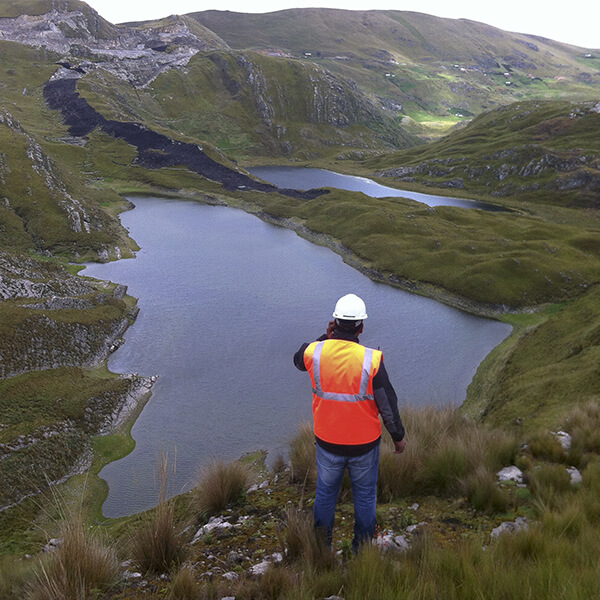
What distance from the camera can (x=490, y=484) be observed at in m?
10.5

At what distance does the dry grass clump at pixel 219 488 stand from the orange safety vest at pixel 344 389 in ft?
18.7

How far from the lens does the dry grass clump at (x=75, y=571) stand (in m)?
6.70

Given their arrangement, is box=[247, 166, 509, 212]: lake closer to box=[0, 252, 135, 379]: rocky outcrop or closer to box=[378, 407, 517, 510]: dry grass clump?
box=[0, 252, 135, 379]: rocky outcrop

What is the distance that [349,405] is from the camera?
315 inches

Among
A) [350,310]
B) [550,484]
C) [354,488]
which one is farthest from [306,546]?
[550,484]

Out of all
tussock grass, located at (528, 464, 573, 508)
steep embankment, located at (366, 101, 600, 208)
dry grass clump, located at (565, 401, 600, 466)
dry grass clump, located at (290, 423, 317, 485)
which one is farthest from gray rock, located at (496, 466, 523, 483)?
steep embankment, located at (366, 101, 600, 208)

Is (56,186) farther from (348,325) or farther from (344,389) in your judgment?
(344,389)

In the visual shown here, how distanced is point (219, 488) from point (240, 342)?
30502 millimetres

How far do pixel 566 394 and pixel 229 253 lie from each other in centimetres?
5455

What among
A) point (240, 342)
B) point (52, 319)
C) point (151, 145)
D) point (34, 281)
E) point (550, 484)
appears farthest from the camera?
point (151, 145)

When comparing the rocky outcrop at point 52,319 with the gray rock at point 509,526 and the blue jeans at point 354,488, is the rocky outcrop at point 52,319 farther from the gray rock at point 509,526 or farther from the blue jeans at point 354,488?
the gray rock at point 509,526

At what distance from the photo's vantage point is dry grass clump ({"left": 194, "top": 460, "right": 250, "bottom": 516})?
1250cm

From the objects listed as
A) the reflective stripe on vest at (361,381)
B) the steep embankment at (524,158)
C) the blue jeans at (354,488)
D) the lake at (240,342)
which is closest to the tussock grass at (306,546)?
the blue jeans at (354,488)

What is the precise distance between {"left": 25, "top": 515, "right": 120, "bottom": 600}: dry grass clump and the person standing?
12.1 feet
